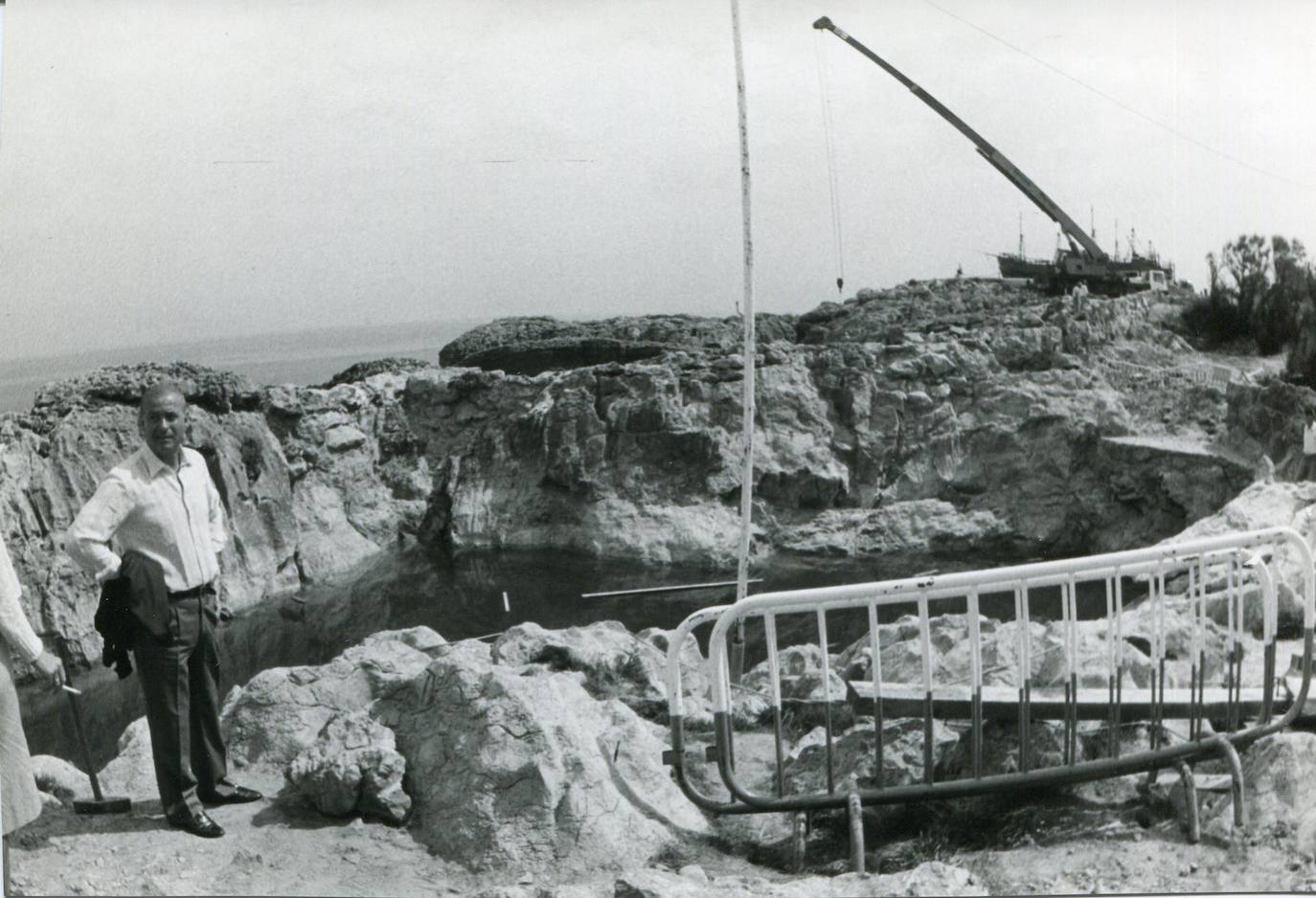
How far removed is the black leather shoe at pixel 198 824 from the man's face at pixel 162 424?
1.16m

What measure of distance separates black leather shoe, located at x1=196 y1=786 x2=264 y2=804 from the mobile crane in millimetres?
3699

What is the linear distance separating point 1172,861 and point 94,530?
3.57 metres

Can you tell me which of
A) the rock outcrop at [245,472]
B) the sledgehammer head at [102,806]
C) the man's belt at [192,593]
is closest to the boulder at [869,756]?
the man's belt at [192,593]

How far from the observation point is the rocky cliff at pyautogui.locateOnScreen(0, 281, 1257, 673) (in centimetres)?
665

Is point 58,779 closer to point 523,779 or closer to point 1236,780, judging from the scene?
point 523,779

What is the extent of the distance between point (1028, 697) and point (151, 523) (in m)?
2.88

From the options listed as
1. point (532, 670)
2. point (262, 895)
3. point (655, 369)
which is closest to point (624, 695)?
point (532, 670)

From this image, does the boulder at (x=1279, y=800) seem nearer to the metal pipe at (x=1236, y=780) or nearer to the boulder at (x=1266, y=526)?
the metal pipe at (x=1236, y=780)

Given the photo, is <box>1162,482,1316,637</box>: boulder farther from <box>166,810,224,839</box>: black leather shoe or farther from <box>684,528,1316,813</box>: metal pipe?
<box>166,810,224,839</box>: black leather shoe

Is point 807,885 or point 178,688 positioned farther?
point 178,688

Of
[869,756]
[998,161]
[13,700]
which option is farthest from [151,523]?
[998,161]

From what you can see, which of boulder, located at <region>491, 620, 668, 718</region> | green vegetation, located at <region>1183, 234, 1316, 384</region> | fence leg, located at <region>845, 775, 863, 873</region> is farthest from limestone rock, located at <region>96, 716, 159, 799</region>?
green vegetation, located at <region>1183, 234, 1316, 384</region>

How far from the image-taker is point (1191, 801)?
374 centimetres

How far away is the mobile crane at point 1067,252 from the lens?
16.8 feet
